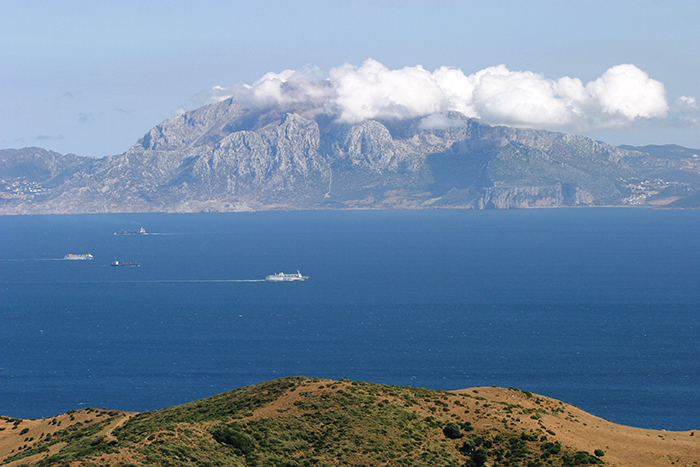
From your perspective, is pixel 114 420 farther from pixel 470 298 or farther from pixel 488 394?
pixel 470 298

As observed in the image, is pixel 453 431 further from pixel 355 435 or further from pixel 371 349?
pixel 371 349

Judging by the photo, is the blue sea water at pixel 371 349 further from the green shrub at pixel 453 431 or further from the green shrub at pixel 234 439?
the green shrub at pixel 234 439

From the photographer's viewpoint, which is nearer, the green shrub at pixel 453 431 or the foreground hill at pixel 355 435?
the foreground hill at pixel 355 435

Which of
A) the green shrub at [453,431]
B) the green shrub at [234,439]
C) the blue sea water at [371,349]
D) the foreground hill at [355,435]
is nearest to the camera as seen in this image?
the foreground hill at [355,435]

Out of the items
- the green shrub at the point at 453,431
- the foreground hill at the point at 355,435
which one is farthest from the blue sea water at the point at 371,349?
the green shrub at the point at 453,431

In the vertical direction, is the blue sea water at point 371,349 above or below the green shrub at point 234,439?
below

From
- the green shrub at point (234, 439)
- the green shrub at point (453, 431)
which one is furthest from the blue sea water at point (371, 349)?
the green shrub at point (234, 439)

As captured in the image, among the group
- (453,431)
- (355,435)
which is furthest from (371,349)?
(355,435)

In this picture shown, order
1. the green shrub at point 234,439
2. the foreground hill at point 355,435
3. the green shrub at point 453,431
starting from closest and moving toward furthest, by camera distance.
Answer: the foreground hill at point 355,435
the green shrub at point 234,439
the green shrub at point 453,431
